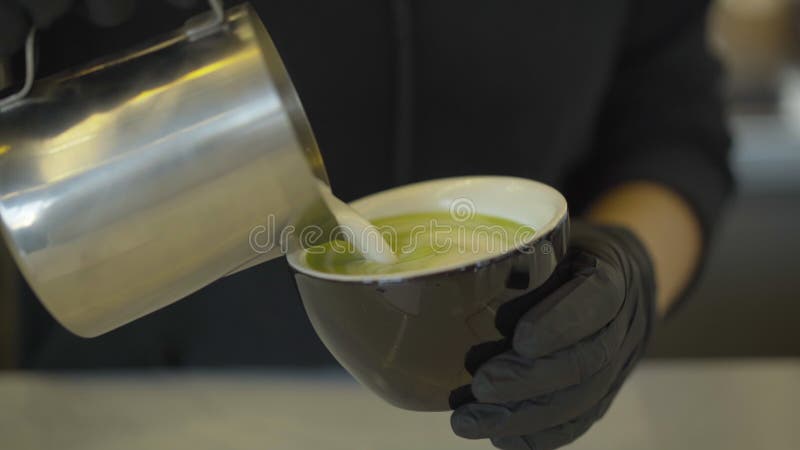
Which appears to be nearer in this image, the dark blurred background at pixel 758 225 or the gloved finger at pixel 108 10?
the gloved finger at pixel 108 10

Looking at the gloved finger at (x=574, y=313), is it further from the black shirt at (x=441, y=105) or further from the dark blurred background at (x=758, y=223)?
the dark blurred background at (x=758, y=223)

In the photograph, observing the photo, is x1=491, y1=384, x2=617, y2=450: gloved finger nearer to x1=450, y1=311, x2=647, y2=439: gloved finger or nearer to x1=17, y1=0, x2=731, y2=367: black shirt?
x1=450, y1=311, x2=647, y2=439: gloved finger

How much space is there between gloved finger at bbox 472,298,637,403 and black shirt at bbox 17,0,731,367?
314mm

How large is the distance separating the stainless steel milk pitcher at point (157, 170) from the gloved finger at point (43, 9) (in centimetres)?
5

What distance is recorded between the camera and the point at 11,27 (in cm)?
41

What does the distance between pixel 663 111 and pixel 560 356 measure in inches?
19.3

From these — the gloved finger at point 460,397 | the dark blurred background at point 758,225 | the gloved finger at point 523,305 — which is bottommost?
the dark blurred background at point 758,225

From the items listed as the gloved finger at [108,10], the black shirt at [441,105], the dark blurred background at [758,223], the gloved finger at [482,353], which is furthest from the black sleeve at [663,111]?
the dark blurred background at [758,223]

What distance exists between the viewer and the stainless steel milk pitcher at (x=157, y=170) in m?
0.37

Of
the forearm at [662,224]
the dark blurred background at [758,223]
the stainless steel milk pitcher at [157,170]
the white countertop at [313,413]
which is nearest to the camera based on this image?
the stainless steel milk pitcher at [157,170]

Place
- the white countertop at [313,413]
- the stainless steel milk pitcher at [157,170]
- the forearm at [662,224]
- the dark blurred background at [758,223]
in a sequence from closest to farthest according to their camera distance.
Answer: the stainless steel milk pitcher at [157,170], the white countertop at [313,413], the forearm at [662,224], the dark blurred background at [758,223]

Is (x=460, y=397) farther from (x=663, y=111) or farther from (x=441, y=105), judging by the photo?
(x=663, y=111)

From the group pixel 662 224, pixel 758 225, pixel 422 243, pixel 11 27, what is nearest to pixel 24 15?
pixel 11 27

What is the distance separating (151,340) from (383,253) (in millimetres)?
415
